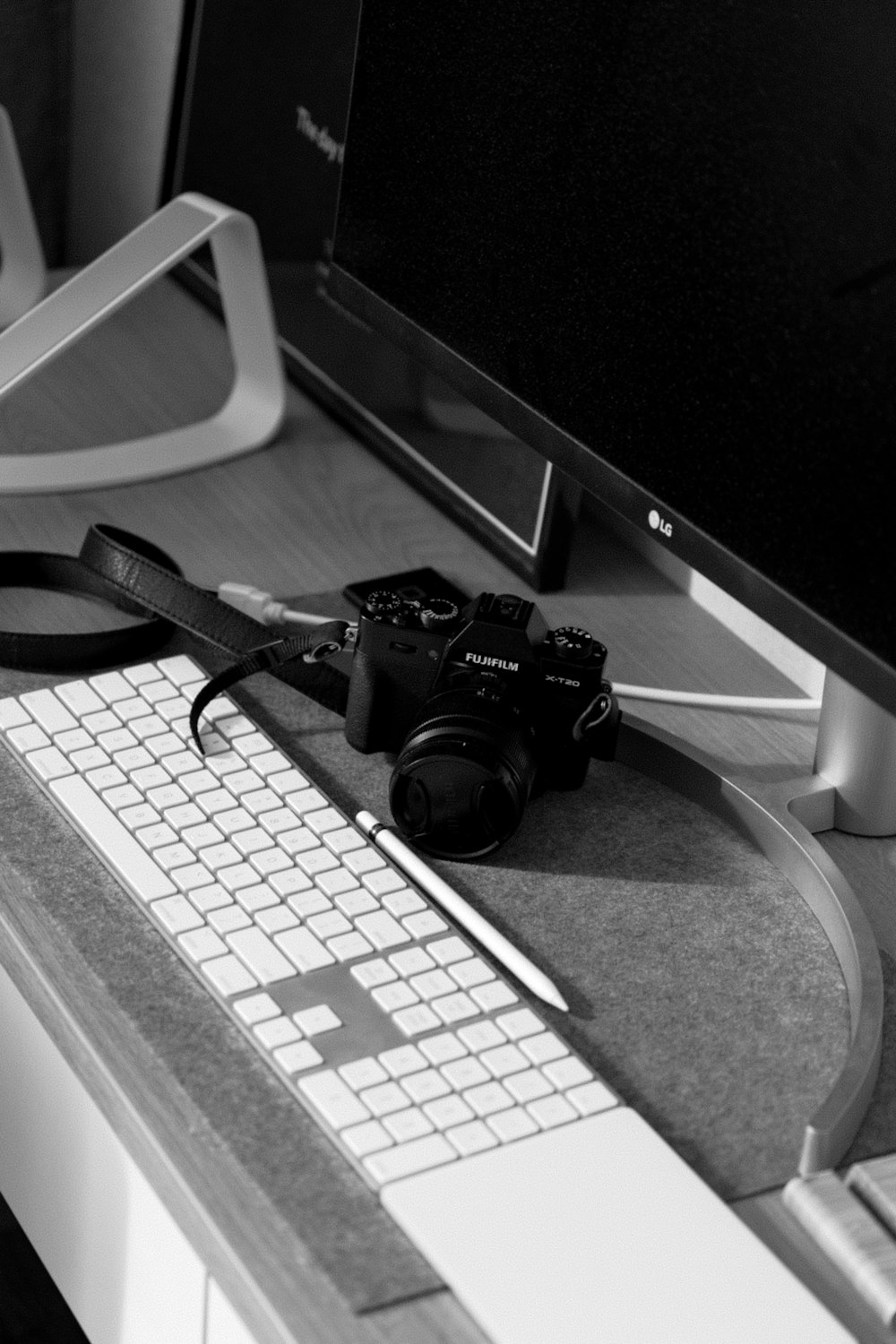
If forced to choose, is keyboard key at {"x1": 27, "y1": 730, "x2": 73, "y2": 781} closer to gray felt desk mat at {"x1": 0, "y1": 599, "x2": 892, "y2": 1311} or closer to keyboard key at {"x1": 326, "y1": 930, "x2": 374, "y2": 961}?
gray felt desk mat at {"x1": 0, "y1": 599, "x2": 892, "y2": 1311}

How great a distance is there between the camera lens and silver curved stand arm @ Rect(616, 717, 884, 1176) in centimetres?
10

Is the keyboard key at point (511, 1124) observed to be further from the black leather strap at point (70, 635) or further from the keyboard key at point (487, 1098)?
the black leather strap at point (70, 635)

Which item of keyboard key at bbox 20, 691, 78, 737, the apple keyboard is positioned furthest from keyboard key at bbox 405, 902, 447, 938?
keyboard key at bbox 20, 691, 78, 737

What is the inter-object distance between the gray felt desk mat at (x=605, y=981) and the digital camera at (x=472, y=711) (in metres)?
0.02

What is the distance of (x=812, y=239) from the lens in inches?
25.1

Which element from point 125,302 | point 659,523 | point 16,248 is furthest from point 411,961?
point 16,248

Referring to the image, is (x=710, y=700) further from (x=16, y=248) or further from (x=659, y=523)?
(x=16, y=248)

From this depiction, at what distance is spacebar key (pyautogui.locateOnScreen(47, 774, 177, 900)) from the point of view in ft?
2.24

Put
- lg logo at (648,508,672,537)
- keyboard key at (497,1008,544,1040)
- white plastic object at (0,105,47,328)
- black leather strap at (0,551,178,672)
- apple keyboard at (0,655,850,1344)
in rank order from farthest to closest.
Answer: white plastic object at (0,105,47,328) → black leather strap at (0,551,178,672) → lg logo at (648,508,672,537) → keyboard key at (497,1008,544,1040) → apple keyboard at (0,655,850,1344)

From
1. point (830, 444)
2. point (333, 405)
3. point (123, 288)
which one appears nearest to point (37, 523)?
point (123, 288)

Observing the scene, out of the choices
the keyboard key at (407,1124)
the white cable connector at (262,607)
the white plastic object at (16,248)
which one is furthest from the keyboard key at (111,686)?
the white plastic object at (16,248)

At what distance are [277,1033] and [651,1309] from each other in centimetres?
18

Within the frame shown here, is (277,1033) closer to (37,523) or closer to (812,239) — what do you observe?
(812,239)

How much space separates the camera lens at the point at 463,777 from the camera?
0.71 m
